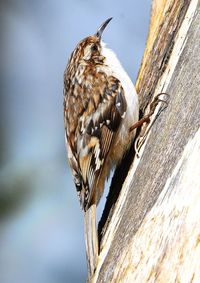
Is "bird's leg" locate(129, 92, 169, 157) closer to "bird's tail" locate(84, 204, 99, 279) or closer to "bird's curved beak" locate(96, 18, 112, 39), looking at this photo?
"bird's tail" locate(84, 204, 99, 279)

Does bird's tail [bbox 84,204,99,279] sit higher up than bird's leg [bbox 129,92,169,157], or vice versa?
bird's leg [bbox 129,92,169,157]

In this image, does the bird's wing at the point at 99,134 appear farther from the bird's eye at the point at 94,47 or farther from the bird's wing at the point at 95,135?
the bird's eye at the point at 94,47

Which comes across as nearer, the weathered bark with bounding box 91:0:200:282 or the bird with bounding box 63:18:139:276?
the weathered bark with bounding box 91:0:200:282

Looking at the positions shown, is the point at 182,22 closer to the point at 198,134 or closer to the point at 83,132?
the point at 83,132

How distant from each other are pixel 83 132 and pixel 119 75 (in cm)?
33

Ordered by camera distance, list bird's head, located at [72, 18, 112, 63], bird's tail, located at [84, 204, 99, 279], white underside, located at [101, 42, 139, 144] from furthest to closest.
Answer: bird's head, located at [72, 18, 112, 63]
white underside, located at [101, 42, 139, 144]
bird's tail, located at [84, 204, 99, 279]

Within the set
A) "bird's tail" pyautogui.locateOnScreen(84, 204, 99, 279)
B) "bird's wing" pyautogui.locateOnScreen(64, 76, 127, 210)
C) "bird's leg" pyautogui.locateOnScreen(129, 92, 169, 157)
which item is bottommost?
"bird's tail" pyautogui.locateOnScreen(84, 204, 99, 279)

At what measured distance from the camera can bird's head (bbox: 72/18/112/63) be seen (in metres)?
4.21

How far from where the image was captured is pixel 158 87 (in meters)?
3.47

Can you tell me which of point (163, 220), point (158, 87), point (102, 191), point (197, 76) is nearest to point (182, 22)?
point (158, 87)

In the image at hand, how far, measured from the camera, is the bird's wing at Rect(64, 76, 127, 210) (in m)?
3.72

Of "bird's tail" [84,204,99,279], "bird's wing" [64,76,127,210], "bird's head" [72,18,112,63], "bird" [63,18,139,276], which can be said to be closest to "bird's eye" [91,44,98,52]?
"bird's head" [72,18,112,63]

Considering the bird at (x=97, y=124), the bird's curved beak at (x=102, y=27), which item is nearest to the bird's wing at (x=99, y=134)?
the bird at (x=97, y=124)

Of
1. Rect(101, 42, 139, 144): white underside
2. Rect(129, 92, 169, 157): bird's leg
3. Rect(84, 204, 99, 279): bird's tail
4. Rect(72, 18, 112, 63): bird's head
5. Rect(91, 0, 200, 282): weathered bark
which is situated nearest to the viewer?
Rect(91, 0, 200, 282): weathered bark
